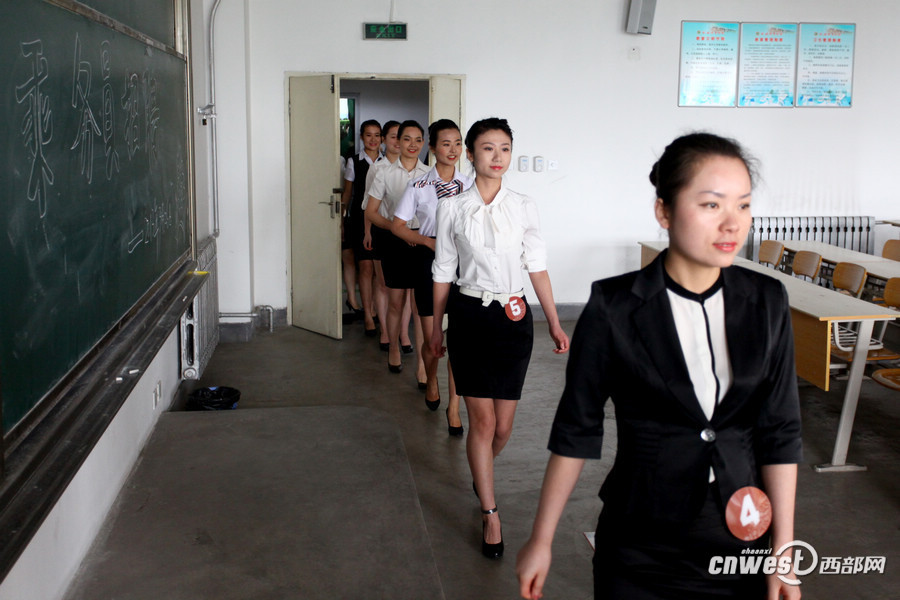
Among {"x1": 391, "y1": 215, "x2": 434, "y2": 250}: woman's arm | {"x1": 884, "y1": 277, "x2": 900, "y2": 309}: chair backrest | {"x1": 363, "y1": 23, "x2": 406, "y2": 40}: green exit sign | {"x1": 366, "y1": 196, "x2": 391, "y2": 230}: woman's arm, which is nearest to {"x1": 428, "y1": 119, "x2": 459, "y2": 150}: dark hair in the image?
{"x1": 391, "y1": 215, "x2": 434, "y2": 250}: woman's arm

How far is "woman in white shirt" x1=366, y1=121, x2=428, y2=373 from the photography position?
5871mm

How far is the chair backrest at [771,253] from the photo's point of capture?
7.11 m

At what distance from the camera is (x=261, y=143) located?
7516mm

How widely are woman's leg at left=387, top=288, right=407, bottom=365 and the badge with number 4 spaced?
8.49ft

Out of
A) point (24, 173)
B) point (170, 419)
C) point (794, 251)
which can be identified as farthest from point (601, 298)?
point (794, 251)

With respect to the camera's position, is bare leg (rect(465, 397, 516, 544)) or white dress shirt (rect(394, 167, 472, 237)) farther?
white dress shirt (rect(394, 167, 472, 237))

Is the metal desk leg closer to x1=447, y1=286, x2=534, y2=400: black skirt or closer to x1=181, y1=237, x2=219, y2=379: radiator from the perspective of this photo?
x1=447, y1=286, x2=534, y2=400: black skirt

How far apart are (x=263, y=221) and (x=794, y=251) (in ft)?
14.7

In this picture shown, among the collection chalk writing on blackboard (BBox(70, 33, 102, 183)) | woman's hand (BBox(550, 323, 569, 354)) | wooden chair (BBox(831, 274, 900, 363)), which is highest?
chalk writing on blackboard (BBox(70, 33, 102, 183))

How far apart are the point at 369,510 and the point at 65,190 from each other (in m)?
1.74

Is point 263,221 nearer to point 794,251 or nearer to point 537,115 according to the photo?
point 537,115

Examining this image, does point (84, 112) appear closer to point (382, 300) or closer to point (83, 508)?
point (83, 508)

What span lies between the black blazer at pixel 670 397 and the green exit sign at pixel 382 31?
622 centimetres

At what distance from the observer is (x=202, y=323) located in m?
5.72
